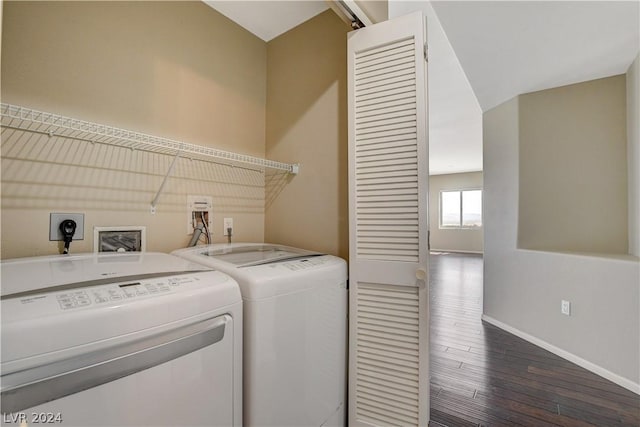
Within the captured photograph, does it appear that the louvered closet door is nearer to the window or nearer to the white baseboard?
the white baseboard

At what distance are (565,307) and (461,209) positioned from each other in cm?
758

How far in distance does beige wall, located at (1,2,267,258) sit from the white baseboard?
111 inches

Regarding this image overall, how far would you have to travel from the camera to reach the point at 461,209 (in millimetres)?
9688

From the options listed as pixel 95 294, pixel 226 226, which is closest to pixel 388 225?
pixel 226 226

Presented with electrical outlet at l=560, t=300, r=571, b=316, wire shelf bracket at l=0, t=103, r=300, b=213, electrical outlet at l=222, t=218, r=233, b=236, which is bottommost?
electrical outlet at l=560, t=300, r=571, b=316

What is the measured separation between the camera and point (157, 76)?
5.16 ft

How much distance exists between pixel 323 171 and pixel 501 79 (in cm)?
224

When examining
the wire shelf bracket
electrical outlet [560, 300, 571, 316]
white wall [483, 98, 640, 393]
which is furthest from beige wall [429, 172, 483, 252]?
the wire shelf bracket

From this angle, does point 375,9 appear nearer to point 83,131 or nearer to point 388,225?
point 388,225

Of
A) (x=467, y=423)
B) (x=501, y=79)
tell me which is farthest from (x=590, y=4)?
(x=467, y=423)

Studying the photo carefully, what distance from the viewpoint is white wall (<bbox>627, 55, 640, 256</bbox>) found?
2.42 meters

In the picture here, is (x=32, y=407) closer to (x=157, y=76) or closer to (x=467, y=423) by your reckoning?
(x=157, y=76)

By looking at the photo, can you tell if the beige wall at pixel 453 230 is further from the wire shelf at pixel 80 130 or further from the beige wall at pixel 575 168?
the wire shelf at pixel 80 130

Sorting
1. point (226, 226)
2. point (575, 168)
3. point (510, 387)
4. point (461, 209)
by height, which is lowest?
point (510, 387)
